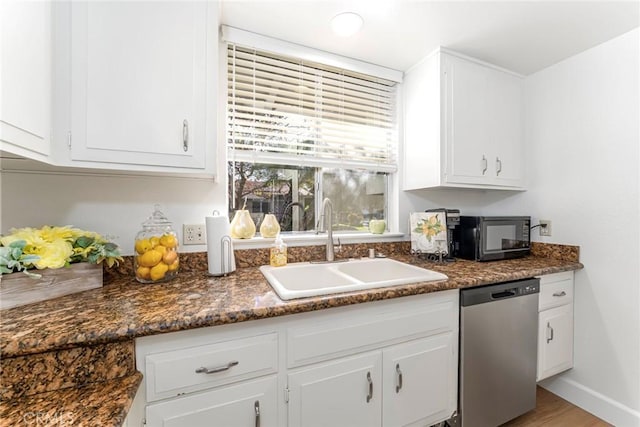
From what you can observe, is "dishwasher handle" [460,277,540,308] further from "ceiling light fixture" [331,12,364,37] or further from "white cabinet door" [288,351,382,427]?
"ceiling light fixture" [331,12,364,37]

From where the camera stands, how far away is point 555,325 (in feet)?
5.47

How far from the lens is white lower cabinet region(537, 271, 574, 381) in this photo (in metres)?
1.61

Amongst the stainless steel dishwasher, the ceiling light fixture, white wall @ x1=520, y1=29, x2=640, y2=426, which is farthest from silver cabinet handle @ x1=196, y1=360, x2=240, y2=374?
white wall @ x1=520, y1=29, x2=640, y2=426

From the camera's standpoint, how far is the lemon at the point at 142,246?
3.99ft

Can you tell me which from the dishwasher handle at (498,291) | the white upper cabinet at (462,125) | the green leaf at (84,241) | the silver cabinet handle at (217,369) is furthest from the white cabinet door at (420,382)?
the green leaf at (84,241)

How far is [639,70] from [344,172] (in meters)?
1.75

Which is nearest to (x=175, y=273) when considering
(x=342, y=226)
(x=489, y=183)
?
(x=342, y=226)

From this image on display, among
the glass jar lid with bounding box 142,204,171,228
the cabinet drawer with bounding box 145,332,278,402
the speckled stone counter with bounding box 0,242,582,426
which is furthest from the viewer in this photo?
the glass jar lid with bounding box 142,204,171,228

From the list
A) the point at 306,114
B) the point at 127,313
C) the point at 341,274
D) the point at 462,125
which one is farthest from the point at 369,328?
the point at 462,125

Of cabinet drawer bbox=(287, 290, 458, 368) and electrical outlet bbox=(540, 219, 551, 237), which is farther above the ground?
electrical outlet bbox=(540, 219, 551, 237)

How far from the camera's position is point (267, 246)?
161 cm

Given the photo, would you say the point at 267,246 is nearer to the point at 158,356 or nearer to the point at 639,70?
the point at 158,356

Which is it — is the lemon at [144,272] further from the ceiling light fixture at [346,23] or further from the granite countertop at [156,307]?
the ceiling light fixture at [346,23]

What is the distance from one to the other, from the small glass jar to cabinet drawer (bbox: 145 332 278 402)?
0.48 meters
